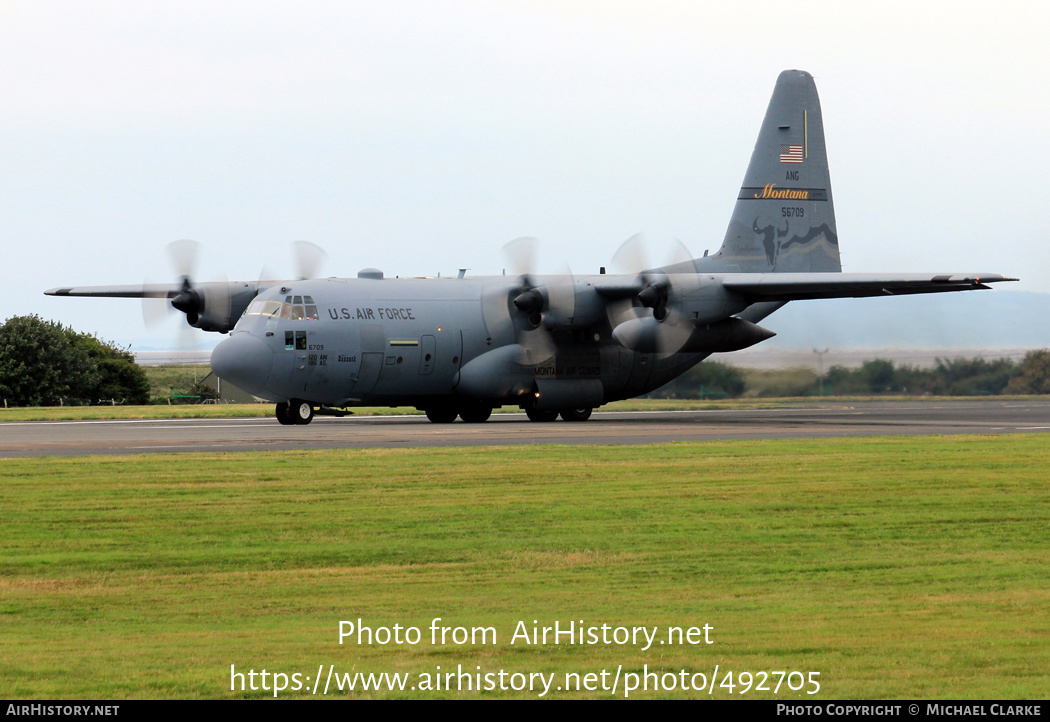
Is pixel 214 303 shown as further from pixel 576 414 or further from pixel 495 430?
pixel 576 414

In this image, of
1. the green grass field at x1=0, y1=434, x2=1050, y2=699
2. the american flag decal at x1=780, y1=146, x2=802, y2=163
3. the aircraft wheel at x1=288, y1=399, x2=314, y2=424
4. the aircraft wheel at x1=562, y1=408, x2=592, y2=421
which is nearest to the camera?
the green grass field at x1=0, y1=434, x2=1050, y2=699

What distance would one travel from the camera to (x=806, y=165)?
4584 centimetres

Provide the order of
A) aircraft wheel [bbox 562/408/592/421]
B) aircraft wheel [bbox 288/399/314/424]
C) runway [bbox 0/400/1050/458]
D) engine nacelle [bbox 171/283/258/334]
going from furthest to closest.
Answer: aircraft wheel [bbox 562/408/592/421], engine nacelle [bbox 171/283/258/334], aircraft wheel [bbox 288/399/314/424], runway [bbox 0/400/1050/458]

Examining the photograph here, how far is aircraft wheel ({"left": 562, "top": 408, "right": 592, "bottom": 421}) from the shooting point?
132ft

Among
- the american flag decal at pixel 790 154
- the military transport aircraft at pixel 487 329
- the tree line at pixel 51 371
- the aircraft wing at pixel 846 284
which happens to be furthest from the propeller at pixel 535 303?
the tree line at pixel 51 371

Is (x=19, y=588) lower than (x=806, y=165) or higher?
lower

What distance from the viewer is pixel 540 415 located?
1561 inches

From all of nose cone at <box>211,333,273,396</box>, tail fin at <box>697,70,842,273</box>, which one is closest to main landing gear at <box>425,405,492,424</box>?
nose cone at <box>211,333,273,396</box>

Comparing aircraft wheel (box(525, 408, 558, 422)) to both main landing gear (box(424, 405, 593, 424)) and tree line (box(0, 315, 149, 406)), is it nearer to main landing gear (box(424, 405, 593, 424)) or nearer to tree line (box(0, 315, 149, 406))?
main landing gear (box(424, 405, 593, 424))

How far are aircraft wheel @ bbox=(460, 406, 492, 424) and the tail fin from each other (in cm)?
1007

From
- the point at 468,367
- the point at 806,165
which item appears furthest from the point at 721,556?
the point at 806,165
